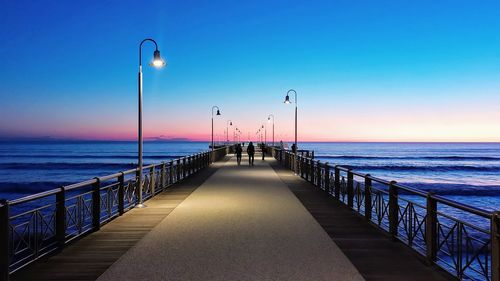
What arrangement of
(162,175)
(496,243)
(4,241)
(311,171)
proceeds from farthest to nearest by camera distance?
(311,171), (162,175), (4,241), (496,243)

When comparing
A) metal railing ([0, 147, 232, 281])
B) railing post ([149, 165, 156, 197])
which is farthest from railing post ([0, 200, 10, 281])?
railing post ([149, 165, 156, 197])

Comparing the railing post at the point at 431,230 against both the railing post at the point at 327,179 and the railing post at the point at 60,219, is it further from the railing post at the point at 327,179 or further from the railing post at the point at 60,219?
the railing post at the point at 327,179

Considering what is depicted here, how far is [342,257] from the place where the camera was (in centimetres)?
654

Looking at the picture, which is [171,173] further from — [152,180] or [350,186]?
[350,186]

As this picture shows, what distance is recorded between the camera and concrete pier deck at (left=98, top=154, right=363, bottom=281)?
5664 mm

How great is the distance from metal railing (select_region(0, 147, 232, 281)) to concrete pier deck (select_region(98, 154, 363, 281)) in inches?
49.4

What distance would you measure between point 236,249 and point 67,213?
310 cm

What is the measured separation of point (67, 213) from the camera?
7.43 meters

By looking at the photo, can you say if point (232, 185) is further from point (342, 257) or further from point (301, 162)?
point (342, 257)

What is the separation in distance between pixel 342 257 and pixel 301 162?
15515 mm

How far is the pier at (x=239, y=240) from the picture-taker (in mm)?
5594

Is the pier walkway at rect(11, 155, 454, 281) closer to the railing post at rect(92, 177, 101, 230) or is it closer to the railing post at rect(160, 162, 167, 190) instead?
the railing post at rect(92, 177, 101, 230)

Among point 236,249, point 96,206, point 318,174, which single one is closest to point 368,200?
point 236,249

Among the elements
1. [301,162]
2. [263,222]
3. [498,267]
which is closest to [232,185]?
[301,162]
